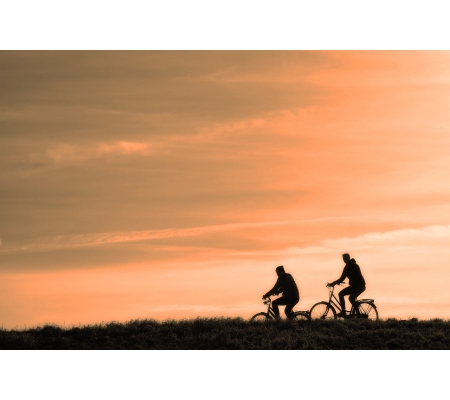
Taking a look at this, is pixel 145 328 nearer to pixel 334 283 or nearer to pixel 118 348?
pixel 118 348

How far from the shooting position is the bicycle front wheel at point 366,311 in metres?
28.3

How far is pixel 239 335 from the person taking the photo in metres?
26.8

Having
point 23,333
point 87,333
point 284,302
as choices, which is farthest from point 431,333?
point 23,333

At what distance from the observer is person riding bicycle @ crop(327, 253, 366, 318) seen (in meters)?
28.3

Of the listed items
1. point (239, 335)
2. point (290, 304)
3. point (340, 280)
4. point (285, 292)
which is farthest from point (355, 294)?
point (239, 335)

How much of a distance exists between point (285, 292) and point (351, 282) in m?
2.30

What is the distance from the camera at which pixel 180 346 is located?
87.0 feet

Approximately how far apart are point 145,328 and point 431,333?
952 centimetres

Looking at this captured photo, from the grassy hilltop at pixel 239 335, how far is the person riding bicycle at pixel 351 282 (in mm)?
915

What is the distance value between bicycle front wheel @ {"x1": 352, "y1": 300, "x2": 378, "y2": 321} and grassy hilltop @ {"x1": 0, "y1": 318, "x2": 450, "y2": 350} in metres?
0.46

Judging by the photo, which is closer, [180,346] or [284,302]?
[180,346]

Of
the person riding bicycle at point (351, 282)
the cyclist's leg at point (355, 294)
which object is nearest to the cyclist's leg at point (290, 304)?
the person riding bicycle at point (351, 282)

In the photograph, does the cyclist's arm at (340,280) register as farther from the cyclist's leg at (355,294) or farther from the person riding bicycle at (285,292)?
the person riding bicycle at (285,292)

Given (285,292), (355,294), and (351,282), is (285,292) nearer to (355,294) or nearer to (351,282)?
(351,282)
